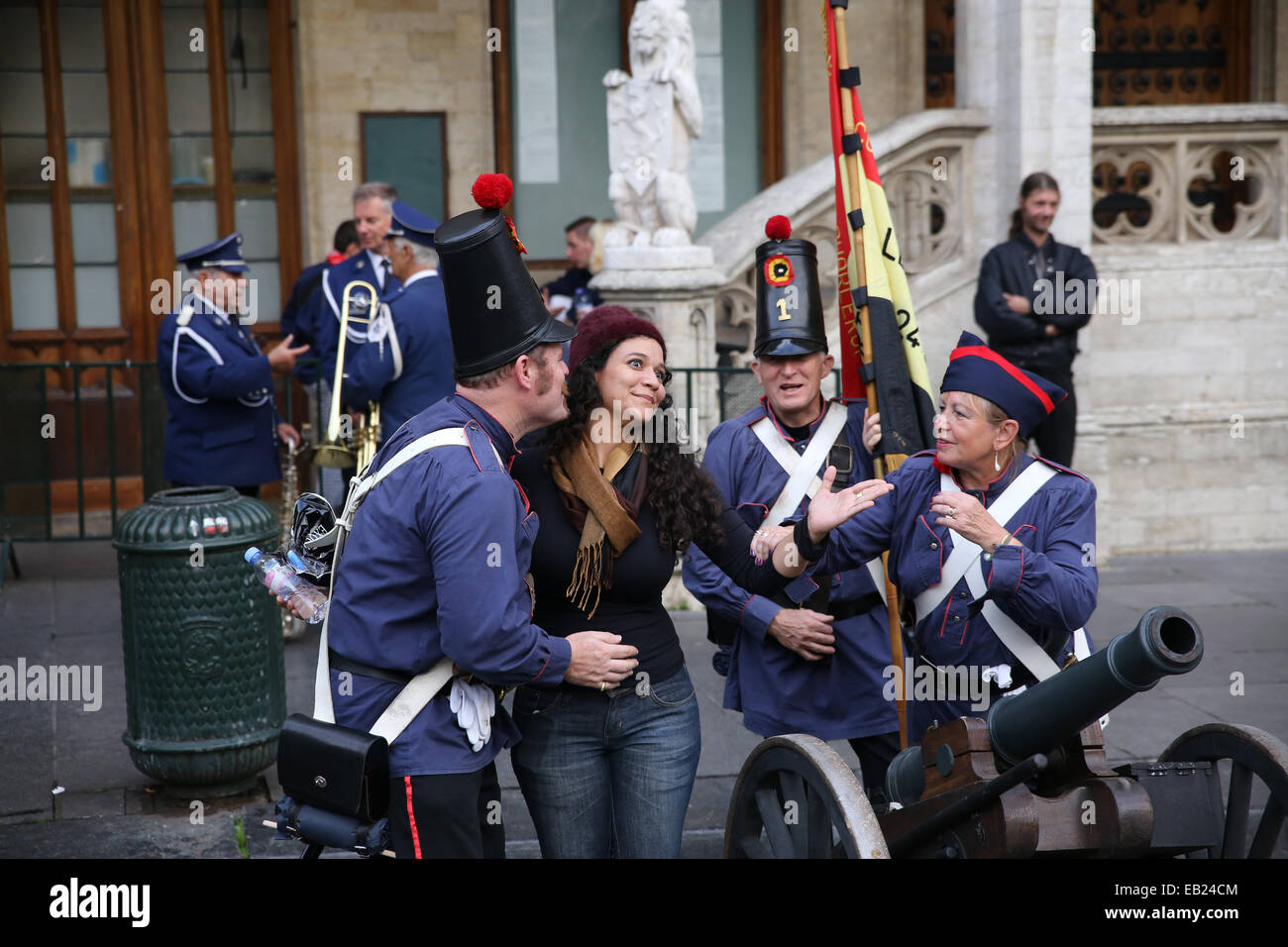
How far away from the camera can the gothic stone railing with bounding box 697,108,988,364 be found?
9219mm

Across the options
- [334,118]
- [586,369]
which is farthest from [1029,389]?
[334,118]

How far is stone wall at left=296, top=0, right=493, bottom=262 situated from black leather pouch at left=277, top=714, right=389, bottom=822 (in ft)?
27.8

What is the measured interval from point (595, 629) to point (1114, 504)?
23.2 ft

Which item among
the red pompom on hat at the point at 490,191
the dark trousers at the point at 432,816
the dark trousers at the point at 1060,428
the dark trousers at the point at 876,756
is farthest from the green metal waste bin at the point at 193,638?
the dark trousers at the point at 1060,428

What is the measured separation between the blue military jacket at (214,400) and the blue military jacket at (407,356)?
24.7 inches

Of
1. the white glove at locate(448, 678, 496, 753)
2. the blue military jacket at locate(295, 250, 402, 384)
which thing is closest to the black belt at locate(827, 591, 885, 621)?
the white glove at locate(448, 678, 496, 753)

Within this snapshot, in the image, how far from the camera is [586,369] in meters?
Answer: 3.76

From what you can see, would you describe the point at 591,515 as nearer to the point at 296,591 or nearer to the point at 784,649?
the point at 296,591

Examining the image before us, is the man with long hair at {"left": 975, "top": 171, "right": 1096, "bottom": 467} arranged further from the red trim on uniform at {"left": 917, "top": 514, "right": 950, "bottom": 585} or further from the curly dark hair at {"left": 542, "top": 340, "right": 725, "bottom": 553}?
the curly dark hair at {"left": 542, "top": 340, "right": 725, "bottom": 553}

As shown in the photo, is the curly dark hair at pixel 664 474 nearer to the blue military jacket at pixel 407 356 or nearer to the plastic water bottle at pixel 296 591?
the plastic water bottle at pixel 296 591

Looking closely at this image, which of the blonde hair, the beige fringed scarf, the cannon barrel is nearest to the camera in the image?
the cannon barrel

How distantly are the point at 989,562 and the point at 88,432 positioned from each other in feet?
27.1

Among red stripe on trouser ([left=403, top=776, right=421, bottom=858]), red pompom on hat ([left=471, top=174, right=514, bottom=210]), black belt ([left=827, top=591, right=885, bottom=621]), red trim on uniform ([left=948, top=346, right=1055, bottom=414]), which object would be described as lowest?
red stripe on trouser ([left=403, top=776, right=421, bottom=858])

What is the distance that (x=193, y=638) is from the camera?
218 inches
